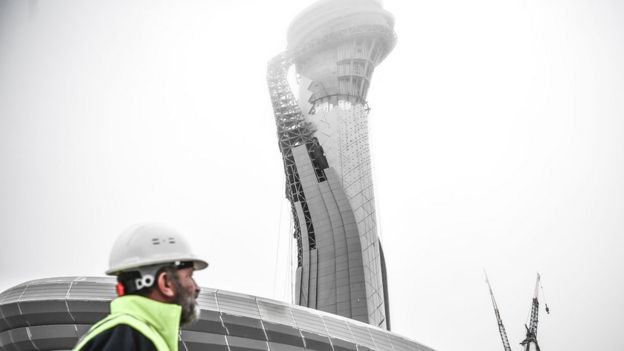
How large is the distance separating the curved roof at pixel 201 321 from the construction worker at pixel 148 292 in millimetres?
31765

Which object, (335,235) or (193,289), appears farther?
(335,235)

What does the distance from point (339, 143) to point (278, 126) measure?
11396mm

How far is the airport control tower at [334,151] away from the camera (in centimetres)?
7312

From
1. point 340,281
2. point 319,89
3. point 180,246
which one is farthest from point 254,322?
point 319,89

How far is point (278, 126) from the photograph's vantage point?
85562mm

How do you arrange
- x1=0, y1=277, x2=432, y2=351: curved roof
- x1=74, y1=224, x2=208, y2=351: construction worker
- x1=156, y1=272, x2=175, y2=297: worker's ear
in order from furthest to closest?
x1=0, y1=277, x2=432, y2=351: curved roof → x1=156, y1=272, x2=175, y2=297: worker's ear → x1=74, y1=224, x2=208, y2=351: construction worker

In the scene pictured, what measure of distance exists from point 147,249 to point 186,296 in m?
0.52

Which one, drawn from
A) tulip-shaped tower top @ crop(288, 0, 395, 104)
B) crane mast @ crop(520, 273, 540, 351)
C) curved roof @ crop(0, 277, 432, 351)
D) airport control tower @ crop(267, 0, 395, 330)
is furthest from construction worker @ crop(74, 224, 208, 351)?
crane mast @ crop(520, 273, 540, 351)

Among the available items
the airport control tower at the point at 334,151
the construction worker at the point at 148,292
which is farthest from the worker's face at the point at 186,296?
the airport control tower at the point at 334,151

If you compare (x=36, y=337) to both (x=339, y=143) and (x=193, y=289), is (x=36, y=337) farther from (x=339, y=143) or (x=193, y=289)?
(x=339, y=143)

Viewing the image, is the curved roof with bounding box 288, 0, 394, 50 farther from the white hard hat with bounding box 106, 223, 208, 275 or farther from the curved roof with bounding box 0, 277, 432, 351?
the white hard hat with bounding box 106, 223, 208, 275

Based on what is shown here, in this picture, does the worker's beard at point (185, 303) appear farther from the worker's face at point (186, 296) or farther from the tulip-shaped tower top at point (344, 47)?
the tulip-shaped tower top at point (344, 47)

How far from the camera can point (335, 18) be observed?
291 feet

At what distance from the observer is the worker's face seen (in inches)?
155
